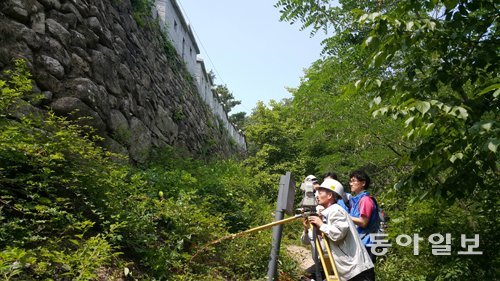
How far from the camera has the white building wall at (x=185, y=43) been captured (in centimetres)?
1459

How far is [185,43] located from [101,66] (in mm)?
10037

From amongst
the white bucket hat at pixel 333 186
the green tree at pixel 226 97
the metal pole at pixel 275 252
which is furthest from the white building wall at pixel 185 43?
the green tree at pixel 226 97

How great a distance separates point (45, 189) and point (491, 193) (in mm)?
5193

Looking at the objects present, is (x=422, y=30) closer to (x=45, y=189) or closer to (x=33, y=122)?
(x=45, y=189)

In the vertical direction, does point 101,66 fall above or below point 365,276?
above

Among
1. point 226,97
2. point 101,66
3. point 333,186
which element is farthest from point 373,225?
point 226,97

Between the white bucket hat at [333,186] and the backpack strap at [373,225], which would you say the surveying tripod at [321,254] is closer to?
the white bucket hat at [333,186]

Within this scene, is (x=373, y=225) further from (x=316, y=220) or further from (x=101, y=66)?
(x=101, y=66)

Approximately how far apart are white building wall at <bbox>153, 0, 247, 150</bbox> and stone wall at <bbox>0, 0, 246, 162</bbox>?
76.9 inches

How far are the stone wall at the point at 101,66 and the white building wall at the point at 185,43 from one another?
1953 mm

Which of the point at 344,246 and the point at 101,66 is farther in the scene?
the point at 101,66

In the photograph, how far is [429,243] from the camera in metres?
5.61

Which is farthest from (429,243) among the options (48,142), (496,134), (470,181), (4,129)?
(4,129)

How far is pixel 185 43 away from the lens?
17.4 metres
